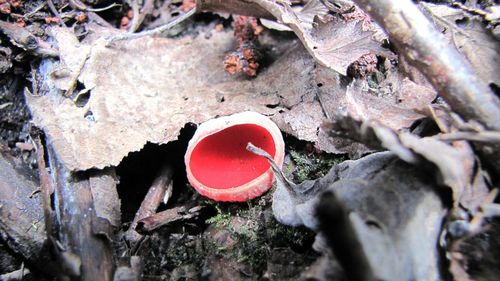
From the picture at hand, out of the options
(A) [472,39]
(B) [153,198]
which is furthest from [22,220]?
(A) [472,39]

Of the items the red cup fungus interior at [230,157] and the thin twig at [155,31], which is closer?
the red cup fungus interior at [230,157]

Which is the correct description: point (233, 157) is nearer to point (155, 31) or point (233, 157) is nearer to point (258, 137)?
point (258, 137)

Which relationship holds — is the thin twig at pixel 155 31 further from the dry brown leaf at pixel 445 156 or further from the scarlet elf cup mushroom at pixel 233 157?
the dry brown leaf at pixel 445 156

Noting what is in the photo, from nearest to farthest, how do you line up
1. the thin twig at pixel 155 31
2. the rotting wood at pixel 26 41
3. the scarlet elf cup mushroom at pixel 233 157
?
1. the scarlet elf cup mushroom at pixel 233 157
2. the rotting wood at pixel 26 41
3. the thin twig at pixel 155 31

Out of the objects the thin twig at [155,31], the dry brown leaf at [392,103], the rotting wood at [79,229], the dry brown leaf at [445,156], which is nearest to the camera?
the dry brown leaf at [445,156]

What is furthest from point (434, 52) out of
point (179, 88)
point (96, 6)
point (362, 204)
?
point (96, 6)

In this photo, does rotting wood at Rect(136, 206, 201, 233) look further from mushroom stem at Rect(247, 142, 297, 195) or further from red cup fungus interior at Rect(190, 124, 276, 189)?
mushroom stem at Rect(247, 142, 297, 195)

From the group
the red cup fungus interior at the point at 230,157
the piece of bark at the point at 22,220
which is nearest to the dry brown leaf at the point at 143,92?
the red cup fungus interior at the point at 230,157

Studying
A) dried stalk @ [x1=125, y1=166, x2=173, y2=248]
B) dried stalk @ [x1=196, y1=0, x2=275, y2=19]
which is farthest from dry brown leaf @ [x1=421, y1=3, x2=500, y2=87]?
dried stalk @ [x1=125, y1=166, x2=173, y2=248]
